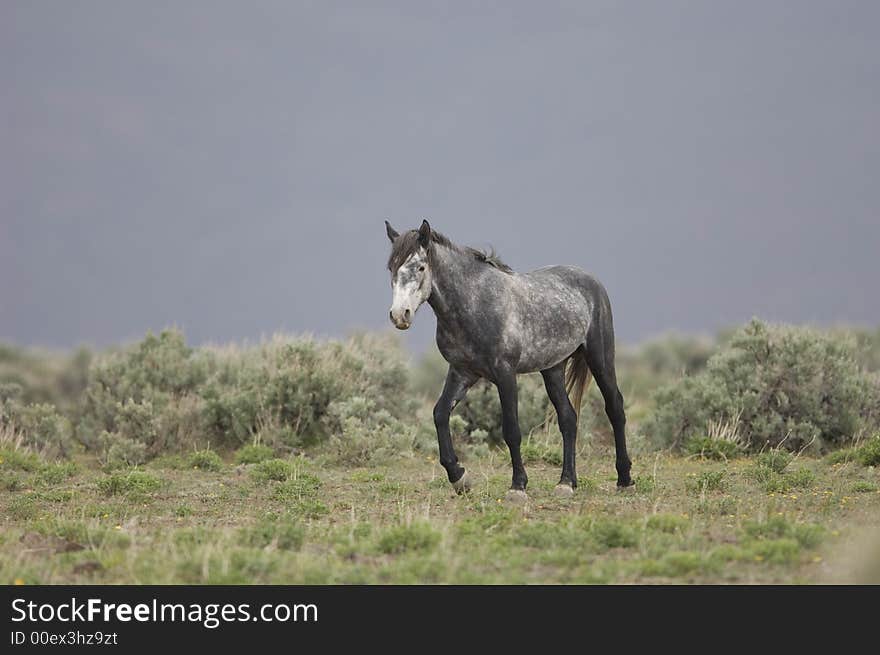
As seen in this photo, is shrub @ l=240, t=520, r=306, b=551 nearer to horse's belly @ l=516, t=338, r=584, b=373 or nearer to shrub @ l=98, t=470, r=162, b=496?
horse's belly @ l=516, t=338, r=584, b=373

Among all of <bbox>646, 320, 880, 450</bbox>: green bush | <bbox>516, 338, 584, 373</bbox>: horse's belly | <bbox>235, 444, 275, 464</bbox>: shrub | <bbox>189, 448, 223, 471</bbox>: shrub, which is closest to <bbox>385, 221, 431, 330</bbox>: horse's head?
<bbox>516, 338, 584, 373</bbox>: horse's belly

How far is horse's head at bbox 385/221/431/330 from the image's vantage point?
10594 millimetres

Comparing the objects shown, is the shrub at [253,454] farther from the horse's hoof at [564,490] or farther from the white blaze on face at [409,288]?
the white blaze on face at [409,288]

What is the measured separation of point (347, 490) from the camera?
13062 mm

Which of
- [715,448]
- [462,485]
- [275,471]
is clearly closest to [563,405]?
[462,485]

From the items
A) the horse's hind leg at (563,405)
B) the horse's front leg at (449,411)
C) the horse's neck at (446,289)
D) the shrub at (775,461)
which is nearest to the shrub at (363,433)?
the horse's hind leg at (563,405)

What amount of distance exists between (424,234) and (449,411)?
207 centimetres

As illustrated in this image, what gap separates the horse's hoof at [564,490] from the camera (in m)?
11.9

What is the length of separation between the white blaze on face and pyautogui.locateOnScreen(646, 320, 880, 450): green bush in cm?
851
